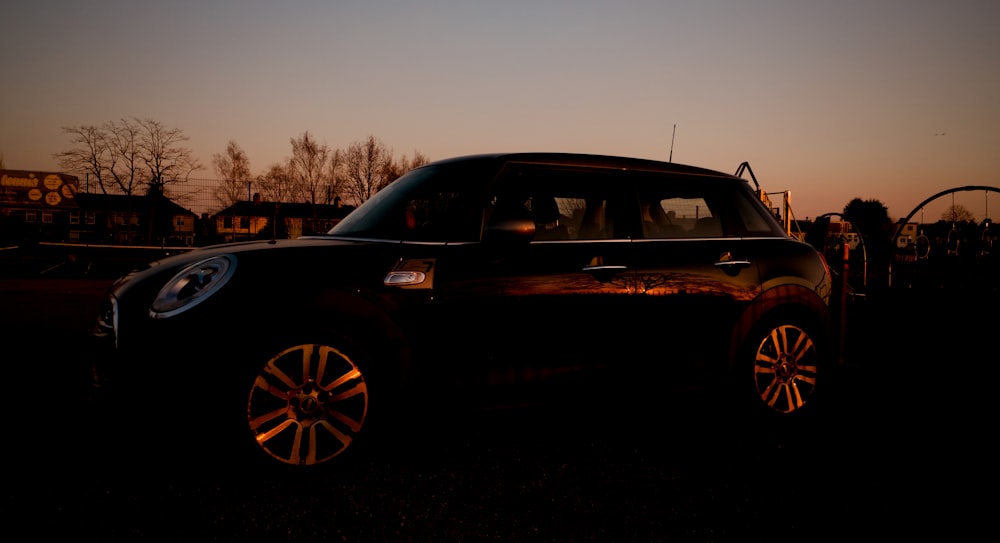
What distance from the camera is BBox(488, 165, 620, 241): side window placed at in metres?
4.54

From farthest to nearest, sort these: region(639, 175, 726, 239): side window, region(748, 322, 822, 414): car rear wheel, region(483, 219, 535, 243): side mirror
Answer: region(748, 322, 822, 414): car rear wheel < region(639, 175, 726, 239): side window < region(483, 219, 535, 243): side mirror

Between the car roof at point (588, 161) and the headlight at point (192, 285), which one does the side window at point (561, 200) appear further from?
the headlight at point (192, 285)

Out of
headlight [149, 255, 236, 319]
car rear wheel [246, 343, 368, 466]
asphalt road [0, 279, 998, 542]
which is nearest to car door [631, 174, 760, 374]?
asphalt road [0, 279, 998, 542]

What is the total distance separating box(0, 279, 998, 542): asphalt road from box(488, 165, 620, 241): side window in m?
1.03

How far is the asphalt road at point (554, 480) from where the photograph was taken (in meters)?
3.22

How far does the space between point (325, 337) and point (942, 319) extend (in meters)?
13.4

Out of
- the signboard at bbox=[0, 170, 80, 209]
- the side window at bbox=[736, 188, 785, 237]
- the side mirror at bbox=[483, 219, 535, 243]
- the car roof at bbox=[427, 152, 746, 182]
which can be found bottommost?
the side mirror at bbox=[483, 219, 535, 243]

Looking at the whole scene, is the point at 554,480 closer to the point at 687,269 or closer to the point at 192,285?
the point at 687,269

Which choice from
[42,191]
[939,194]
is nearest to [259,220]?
[42,191]

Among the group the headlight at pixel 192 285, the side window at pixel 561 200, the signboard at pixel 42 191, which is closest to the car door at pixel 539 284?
the side window at pixel 561 200

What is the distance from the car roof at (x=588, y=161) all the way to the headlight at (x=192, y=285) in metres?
1.56

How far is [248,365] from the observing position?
3662 mm

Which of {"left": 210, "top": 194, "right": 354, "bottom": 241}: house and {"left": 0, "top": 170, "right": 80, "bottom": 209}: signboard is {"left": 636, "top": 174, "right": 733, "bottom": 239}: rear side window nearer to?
{"left": 210, "top": 194, "right": 354, "bottom": 241}: house

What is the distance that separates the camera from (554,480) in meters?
3.90
